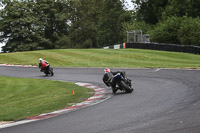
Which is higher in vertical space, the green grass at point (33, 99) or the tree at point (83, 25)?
the tree at point (83, 25)

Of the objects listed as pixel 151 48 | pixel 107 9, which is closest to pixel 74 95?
pixel 151 48

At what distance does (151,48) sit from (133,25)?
22589mm

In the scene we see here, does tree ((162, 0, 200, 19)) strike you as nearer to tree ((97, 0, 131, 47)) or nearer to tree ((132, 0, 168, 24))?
tree ((132, 0, 168, 24))

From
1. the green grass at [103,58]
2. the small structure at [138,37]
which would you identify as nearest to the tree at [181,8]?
the small structure at [138,37]

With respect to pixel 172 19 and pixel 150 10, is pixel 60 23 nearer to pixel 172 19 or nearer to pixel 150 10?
pixel 150 10

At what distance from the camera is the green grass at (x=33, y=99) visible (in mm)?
10773

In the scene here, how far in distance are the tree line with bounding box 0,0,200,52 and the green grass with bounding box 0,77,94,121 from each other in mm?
33102

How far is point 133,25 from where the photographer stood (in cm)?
6338

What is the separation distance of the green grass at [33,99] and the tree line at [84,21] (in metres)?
33.1

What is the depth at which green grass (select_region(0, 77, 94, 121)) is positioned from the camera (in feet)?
35.3

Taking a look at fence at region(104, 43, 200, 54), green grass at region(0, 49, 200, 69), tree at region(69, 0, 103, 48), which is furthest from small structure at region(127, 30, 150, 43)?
tree at region(69, 0, 103, 48)

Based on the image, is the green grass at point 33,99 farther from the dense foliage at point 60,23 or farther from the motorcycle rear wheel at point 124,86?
the dense foliage at point 60,23

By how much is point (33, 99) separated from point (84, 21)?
223ft

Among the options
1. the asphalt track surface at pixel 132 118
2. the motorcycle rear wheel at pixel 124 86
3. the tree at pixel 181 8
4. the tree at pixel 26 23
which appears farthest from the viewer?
the tree at pixel 26 23
